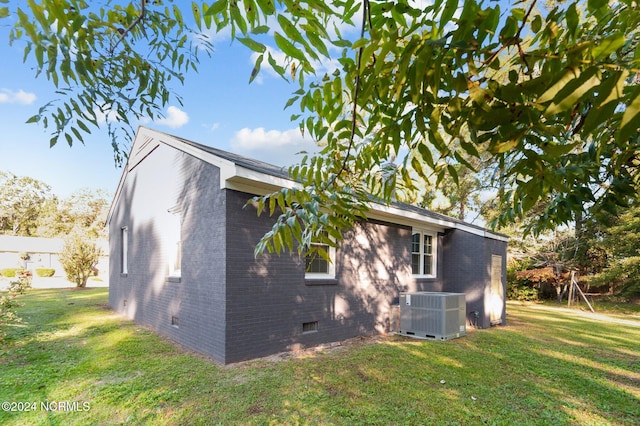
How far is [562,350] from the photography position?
7.27 metres

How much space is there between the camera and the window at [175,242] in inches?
314

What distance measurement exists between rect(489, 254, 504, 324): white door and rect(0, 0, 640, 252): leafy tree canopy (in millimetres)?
9479

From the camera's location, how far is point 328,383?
15.9ft

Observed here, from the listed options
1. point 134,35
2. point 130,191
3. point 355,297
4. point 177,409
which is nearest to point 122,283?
point 130,191

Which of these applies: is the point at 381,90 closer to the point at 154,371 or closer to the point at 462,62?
the point at 462,62

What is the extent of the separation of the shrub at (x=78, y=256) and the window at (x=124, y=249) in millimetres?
9141

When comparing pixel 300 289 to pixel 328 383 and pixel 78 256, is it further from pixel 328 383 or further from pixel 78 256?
pixel 78 256

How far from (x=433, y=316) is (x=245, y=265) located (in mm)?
4652

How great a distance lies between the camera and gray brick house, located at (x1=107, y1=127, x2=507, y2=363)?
606 cm

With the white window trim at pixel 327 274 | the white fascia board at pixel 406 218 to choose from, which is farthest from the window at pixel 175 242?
the white fascia board at pixel 406 218

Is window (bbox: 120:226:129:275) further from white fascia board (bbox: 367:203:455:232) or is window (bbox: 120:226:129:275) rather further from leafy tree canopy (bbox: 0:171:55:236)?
leafy tree canopy (bbox: 0:171:55:236)

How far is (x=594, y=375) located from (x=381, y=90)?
667cm

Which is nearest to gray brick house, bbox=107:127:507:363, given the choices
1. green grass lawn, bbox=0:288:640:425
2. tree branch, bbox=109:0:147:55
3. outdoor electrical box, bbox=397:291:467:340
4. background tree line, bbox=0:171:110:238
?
outdoor electrical box, bbox=397:291:467:340

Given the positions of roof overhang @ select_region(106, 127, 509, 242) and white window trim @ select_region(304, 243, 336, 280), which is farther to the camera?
white window trim @ select_region(304, 243, 336, 280)
